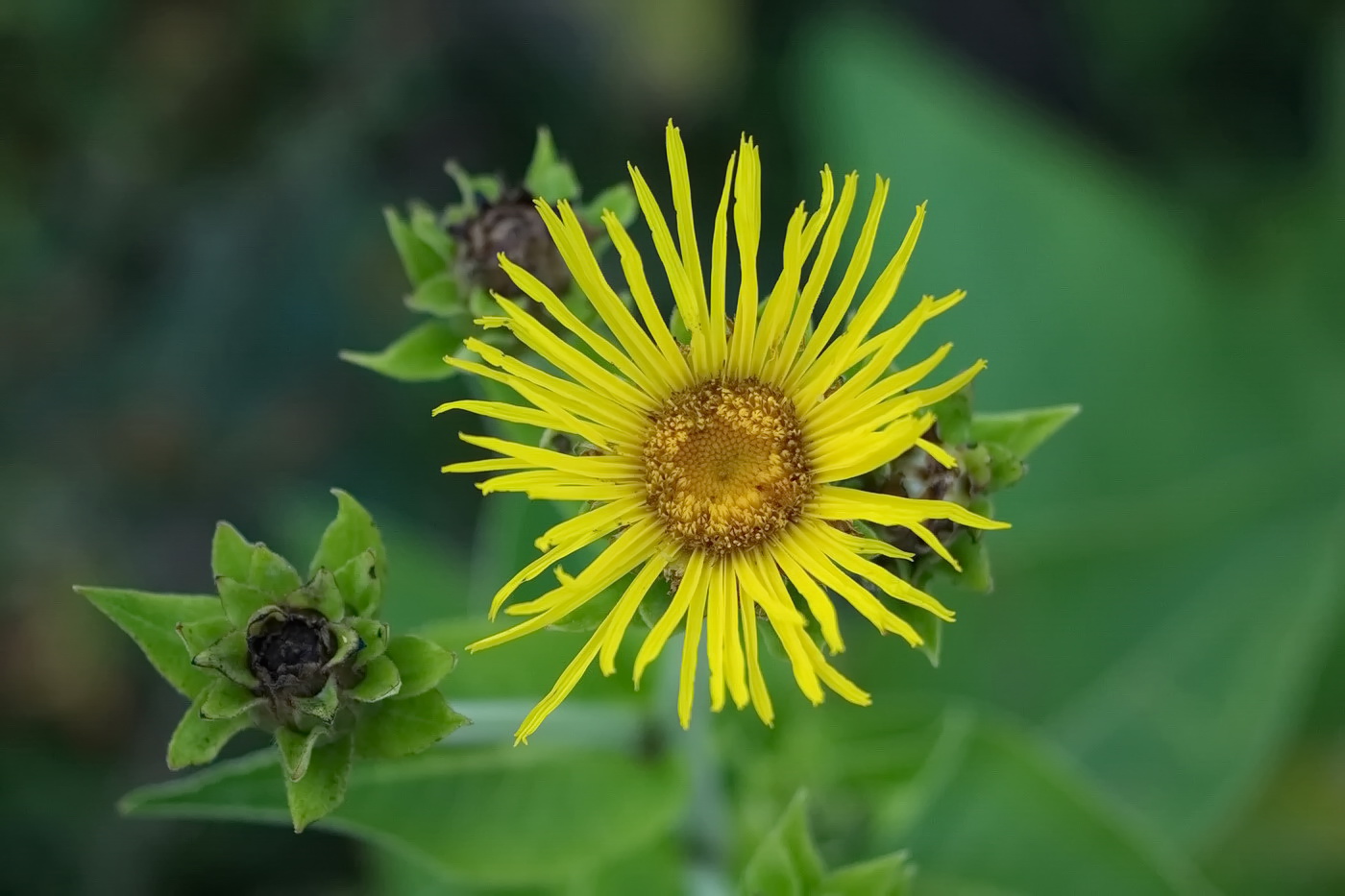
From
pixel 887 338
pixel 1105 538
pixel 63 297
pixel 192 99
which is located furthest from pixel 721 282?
pixel 63 297

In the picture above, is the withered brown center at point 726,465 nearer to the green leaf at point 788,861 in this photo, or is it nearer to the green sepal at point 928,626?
the green sepal at point 928,626

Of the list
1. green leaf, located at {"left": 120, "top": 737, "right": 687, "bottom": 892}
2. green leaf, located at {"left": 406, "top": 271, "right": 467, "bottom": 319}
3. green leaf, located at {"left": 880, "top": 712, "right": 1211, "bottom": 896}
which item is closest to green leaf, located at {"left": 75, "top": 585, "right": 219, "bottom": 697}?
green leaf, located at {"left": 120, "top": 737, "right": 687, "bottom": 892}

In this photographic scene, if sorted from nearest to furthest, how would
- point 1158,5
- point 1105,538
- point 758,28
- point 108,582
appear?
point 1105,538
point 108,582
point 1158,5
point 758,28

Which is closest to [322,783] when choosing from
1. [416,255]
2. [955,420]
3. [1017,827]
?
[416,255]

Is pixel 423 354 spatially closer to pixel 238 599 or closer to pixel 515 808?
pixel 238 599

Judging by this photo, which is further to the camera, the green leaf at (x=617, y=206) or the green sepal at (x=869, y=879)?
the green sepal at (x=869, y=879)

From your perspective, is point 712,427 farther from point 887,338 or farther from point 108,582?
point 108,582

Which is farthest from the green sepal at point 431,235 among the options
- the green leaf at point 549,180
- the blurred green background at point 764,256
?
the blurred green background at point 764,256

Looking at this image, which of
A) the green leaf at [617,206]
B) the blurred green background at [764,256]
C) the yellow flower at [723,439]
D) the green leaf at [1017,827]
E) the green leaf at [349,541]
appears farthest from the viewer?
the blurred green background at [764,256]
